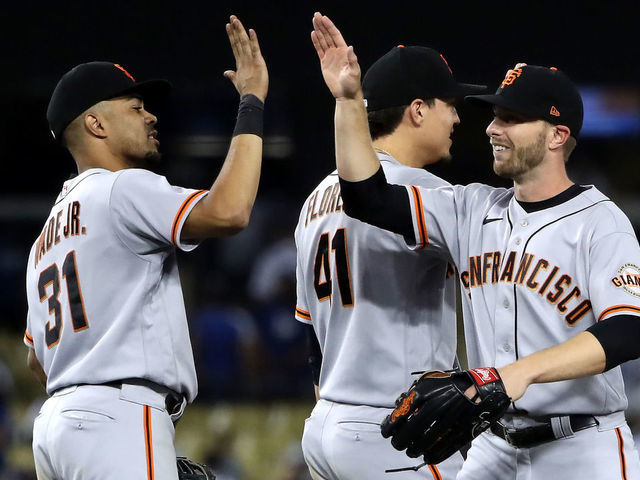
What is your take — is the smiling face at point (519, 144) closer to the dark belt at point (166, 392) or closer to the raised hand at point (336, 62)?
the raised hand at point (336, 62)

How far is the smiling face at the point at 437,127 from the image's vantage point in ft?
10.5

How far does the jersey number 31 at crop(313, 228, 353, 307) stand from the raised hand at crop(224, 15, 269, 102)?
1.55 ft

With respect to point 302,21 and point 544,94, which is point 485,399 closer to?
point 544,94

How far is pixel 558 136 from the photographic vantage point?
2934 mm

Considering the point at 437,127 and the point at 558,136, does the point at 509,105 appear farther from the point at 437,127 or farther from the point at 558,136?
the point at 437,127

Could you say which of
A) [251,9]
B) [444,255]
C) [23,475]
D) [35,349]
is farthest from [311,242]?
[23,475]

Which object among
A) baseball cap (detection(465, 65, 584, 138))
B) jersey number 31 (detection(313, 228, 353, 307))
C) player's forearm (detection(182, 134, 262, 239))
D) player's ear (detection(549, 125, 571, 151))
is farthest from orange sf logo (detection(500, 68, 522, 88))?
player's forearm (detection(182, 134, 262, 239))

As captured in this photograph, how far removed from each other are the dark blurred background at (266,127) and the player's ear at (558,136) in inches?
144

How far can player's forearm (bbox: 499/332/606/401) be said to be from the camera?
8.19 feet

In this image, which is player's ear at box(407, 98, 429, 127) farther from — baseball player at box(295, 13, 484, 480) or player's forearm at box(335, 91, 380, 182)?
player's forearm at box(335, 91, 380, 182)

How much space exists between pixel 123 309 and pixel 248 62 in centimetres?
82

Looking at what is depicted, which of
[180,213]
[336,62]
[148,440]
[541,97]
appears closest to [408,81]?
[336,62]

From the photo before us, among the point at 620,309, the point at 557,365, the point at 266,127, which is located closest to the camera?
the point at 557,365

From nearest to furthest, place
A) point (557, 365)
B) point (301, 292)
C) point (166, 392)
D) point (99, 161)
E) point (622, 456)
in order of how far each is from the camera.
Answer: point (557, 365), point (622, 456), point (166, 392), point (99, 161), point (301, 292)
